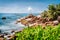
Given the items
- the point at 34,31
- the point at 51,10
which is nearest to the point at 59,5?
the point at 51,10

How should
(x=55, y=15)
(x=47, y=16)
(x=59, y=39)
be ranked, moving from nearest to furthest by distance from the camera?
(x=59, y=39), (x=55, y=15), (x=47, y=16)

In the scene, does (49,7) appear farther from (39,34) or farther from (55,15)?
(39,34)

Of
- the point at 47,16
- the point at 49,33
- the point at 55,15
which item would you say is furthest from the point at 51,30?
the point at 47,16

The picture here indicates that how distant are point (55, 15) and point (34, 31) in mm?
9510

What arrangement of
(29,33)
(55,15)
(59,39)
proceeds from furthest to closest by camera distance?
(55,15)
(29,33)
(59,39)

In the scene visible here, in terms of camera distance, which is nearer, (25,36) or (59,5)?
(25,36)

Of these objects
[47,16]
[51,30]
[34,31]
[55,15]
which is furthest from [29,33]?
[47,16]

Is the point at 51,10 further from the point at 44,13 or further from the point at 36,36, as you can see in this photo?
the point at 36,36

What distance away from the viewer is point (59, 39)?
9500 millimetres

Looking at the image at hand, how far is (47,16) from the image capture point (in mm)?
21141

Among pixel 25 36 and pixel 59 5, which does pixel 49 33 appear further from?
pixel 59 5

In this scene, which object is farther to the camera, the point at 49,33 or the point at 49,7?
the point at 49,7

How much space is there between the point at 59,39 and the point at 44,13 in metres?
11.8

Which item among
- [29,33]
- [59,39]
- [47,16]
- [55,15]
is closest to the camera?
[59,39]
